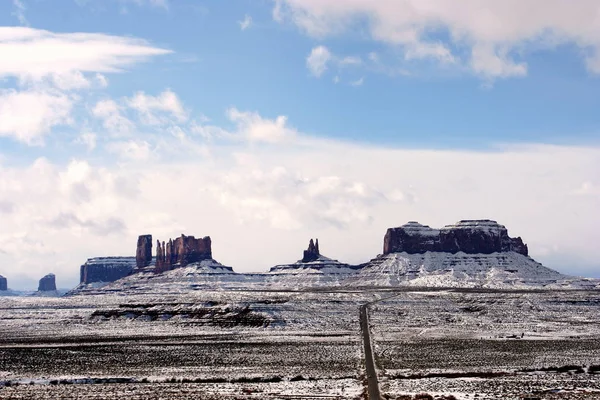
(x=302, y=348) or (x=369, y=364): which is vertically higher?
(x=302, y=348)

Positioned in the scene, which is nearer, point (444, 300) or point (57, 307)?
point (444, 300)

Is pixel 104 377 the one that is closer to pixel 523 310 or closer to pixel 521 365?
pixel 521 365

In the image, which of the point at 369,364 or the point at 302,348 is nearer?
the point at 369,364

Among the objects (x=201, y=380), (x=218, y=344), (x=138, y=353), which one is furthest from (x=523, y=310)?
(x=201, y=380)

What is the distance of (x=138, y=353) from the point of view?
253 ft

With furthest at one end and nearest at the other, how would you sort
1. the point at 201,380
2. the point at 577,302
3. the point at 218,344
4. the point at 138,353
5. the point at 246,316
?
1. the point at 577,302
2. the point at 246,316
3. the point at 218,344
4. the point at 138,353
5. the point at 201,380

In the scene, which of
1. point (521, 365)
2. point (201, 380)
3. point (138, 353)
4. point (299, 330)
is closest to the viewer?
point (201, 380)

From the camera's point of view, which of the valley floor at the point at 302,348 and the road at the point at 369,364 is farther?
the valley floor at the point at 302,348

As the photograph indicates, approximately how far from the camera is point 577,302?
5433 inches

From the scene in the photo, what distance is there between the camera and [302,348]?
3199 inches

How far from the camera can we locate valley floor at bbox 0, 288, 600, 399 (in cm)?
5397

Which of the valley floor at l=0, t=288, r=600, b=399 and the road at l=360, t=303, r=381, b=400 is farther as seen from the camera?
the valley floor at l=0, t=288, r=600, b=399

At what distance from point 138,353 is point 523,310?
7382 cm

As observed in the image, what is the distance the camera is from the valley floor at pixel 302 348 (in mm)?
53969
